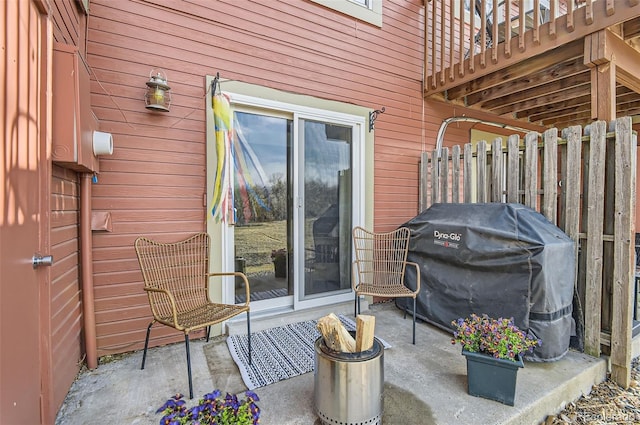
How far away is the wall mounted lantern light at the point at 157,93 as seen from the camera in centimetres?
246

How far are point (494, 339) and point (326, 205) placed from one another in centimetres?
201

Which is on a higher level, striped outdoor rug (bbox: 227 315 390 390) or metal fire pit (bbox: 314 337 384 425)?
metal fire pit (bbox: 314 337 384 425)

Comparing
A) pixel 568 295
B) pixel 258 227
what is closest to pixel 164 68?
pixel 258 227

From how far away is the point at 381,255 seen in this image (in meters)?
3.49

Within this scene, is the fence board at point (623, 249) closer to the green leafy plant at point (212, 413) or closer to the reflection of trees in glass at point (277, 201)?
the reflection of trees in glass at point (277, 201)

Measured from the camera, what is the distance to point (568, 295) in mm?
2416

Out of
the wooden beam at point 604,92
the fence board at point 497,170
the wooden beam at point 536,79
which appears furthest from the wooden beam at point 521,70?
the fence board at point 497,170

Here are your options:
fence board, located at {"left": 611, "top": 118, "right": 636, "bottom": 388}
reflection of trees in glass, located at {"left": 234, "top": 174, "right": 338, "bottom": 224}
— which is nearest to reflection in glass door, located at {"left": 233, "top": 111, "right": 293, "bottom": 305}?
reflection of trees in glass, located at {"left": 234, "top": 174, "right": 338, "bottom": 224}

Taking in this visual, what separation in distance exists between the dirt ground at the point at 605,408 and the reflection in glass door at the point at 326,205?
207 cm

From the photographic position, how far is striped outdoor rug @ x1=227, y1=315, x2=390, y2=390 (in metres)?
2.13

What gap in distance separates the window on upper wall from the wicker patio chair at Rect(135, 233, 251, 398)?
2.87m

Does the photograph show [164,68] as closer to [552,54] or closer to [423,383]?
[423,383]

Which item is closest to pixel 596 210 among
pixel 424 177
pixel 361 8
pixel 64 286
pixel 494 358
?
pixel 494 358

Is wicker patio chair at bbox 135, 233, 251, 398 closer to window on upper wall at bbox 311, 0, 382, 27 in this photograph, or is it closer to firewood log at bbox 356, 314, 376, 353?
firewood log at bbox 356, 314, 376, 353
